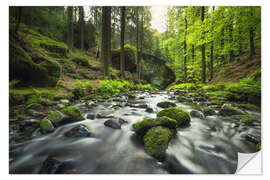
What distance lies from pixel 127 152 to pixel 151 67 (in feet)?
49.3

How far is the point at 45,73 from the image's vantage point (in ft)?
10.9

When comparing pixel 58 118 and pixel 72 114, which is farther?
pixel 72 114

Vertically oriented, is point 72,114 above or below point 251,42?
below

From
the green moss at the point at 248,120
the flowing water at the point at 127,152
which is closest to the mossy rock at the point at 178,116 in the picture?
the flowing water at the point at 127,152

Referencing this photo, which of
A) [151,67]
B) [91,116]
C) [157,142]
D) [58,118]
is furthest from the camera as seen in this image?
[151,67]

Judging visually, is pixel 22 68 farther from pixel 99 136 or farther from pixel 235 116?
pixel 235 116

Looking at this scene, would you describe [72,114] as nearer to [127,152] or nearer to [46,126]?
[46,126]

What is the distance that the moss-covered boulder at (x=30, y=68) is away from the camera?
223cm

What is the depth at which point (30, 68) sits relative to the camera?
2789 millimetres

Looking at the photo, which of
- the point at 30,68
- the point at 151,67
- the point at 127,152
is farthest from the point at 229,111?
the point at 151,67

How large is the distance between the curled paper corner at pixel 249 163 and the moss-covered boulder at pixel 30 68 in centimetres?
367

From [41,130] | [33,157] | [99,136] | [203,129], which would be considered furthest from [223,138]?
[41,130]

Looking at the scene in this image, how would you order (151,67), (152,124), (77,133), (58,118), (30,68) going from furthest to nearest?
(151,67), (30,68), (58,118), (77,133), (152,124)

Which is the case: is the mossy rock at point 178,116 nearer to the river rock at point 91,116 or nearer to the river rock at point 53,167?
the river rock at point 91,116
